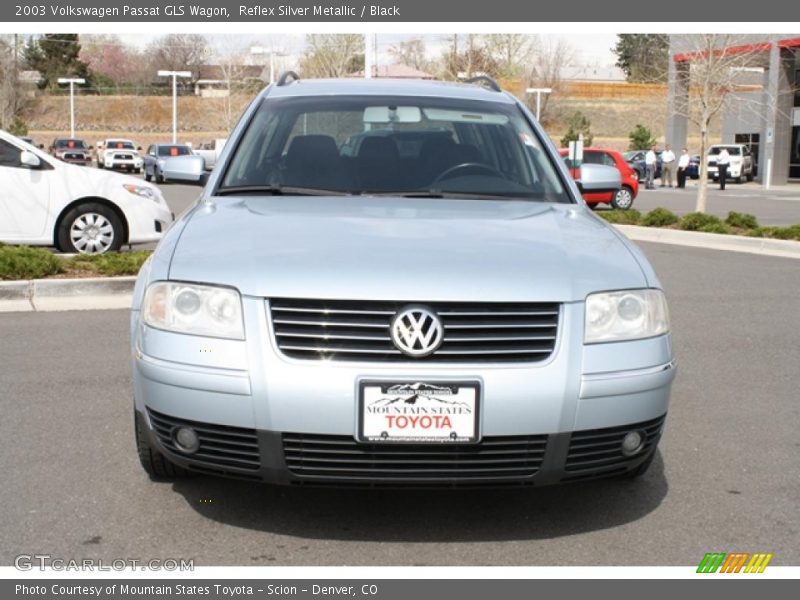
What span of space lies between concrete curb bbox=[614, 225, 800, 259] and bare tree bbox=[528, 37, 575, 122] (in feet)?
189

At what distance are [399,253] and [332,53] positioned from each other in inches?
1968

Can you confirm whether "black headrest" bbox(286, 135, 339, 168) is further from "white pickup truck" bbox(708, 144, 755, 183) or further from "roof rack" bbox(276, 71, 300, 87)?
"white pickup truck" bbox(708, 144, 755, 183)

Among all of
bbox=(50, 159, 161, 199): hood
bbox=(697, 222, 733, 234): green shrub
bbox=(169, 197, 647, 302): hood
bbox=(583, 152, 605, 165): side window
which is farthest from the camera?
bbox=(583, 152, 605, 165): side window

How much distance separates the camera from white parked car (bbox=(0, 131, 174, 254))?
1154cm

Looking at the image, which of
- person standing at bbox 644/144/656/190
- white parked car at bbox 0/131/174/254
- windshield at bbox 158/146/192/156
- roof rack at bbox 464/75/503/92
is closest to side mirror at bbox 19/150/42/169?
white parked car at bbox 0/131/174/254

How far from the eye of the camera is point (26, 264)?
31.2 ft

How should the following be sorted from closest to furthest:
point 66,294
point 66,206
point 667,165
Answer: point 66,294 < point 66,206 < point 667,165

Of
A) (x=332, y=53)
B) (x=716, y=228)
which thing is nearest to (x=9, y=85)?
(x=332, y=53)

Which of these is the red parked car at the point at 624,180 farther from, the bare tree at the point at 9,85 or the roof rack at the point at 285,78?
the bare tree at the point at 9,85

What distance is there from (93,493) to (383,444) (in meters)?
1.43

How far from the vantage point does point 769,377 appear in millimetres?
6898

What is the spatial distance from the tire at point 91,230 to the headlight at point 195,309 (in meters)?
8.24

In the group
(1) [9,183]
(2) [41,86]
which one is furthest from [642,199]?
(2) [41,86]

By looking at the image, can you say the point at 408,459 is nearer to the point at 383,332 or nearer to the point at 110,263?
the point at 383,332
